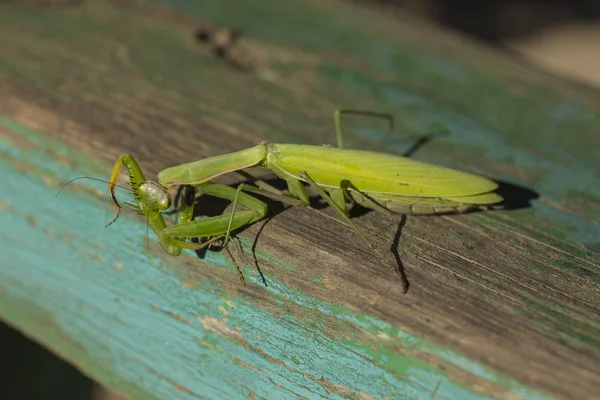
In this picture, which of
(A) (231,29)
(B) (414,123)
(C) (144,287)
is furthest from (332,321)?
(A) (231,29)

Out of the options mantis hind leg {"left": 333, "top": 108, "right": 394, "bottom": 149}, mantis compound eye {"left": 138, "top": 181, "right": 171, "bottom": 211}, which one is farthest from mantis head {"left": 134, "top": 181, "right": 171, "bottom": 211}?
mantis hind leg {"left": 333, "top": 108, "right": 394, "bottom": 149}

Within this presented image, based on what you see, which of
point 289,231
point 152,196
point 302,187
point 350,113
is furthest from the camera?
point 350,113

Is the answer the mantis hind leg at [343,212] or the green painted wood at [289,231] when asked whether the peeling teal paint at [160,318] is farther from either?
the mantis hind leg at [343,212]

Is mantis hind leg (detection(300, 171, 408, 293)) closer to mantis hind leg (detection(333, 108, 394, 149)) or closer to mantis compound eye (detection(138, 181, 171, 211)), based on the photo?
mantis hind leg (detection(333, 108, 394, 149))

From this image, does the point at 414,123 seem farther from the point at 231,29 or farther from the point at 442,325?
the point at 442,325

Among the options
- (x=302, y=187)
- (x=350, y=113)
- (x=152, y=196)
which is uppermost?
(x=350, y=113)

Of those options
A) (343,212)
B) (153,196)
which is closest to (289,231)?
(343,212)

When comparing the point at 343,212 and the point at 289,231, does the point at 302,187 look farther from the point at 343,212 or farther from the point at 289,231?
the point at 289,231
